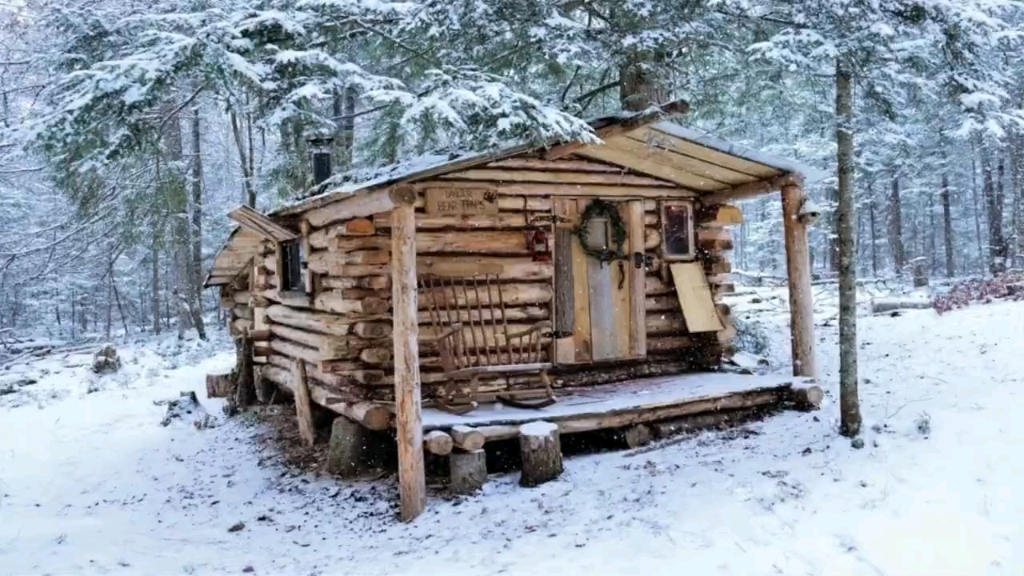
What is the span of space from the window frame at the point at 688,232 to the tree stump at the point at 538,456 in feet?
12.4

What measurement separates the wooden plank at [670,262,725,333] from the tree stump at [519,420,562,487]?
3529 mm

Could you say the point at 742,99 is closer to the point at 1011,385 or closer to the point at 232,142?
the point at 1011,385

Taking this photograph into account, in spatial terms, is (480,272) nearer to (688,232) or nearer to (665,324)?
(665,324)

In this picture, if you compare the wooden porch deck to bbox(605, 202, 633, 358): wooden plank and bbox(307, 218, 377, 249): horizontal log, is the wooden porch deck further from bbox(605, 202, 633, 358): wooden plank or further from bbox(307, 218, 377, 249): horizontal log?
bbox(307, 218, 377, 249): horizontal log

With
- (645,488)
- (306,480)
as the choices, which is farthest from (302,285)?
(645,488)

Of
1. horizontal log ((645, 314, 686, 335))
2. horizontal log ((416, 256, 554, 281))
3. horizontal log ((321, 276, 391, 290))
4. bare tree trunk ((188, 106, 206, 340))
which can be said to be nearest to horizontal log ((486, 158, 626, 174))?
horizontal log ((416, 256, 554, 281))

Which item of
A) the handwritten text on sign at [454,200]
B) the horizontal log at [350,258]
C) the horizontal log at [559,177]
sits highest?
the horizontal log at [559,177]

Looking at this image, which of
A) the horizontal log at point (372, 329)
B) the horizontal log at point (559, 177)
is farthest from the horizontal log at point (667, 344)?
the horizontal log at point (372, 329)

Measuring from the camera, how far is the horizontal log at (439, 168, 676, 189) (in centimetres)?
846

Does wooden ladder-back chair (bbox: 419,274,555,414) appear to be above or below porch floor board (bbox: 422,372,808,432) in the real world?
above

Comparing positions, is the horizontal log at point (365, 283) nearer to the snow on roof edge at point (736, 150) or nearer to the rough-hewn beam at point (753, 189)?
the snow on roof edge at point (736, 150)

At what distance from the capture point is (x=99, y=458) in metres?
9.70

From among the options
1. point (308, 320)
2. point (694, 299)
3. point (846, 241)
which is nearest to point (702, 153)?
point (694, 299)

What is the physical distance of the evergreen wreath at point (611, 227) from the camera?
9.14m
